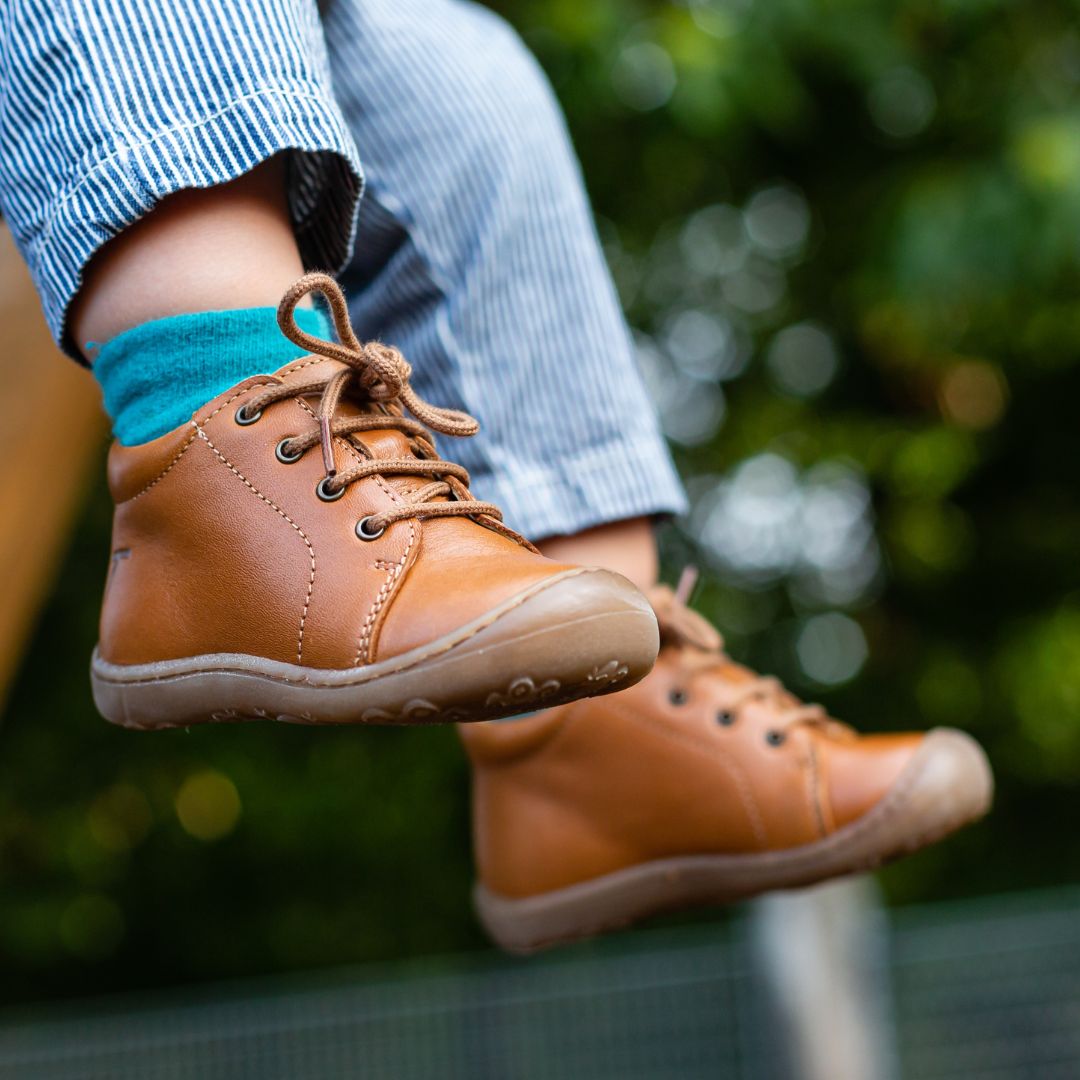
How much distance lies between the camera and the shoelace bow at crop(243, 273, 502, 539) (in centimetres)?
68

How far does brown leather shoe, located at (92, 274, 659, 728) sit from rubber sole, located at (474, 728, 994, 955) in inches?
16.0

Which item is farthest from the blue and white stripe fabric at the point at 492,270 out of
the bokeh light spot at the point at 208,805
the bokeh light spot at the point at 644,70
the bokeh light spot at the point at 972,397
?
the bokeh light spot at the point at 972,397

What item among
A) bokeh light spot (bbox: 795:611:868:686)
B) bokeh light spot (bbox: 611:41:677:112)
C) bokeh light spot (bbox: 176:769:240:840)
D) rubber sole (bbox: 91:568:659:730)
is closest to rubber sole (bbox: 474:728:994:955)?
rubber sole (bbox: 91:568:659:730)

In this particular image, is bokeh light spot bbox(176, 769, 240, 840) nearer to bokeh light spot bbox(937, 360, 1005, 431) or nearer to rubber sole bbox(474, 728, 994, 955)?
bokeh light spot bbox(937, 360, 1005, 431)

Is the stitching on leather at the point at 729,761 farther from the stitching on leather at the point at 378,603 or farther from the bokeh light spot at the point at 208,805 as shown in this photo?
the bokeh light spot at the point at 208,805

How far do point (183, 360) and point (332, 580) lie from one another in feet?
0.54

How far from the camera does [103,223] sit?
66 cm

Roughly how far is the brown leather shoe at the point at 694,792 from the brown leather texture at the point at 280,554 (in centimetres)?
33

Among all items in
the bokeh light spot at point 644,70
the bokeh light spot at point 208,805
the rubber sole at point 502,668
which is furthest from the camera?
the bokeh light spot at point 208,805

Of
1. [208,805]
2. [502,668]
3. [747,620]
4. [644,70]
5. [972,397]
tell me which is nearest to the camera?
[502,668]

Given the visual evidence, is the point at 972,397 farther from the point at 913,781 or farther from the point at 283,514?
the point at 283,514

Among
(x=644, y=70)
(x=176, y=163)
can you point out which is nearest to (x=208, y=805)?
(x=644, y=70)

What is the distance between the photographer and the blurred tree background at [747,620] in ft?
11.5

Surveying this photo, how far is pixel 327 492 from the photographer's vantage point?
2.24 feet
